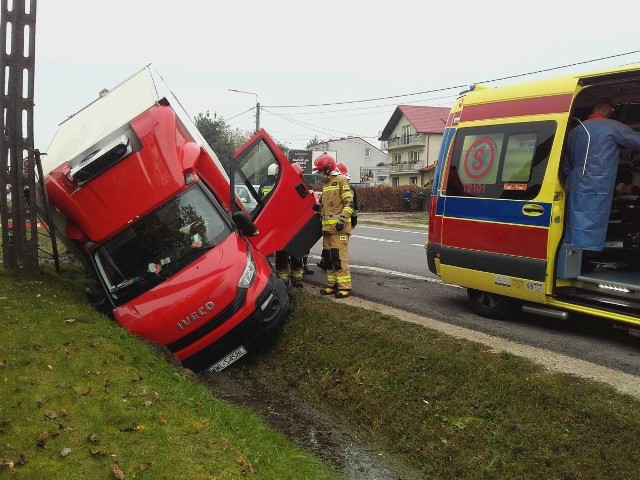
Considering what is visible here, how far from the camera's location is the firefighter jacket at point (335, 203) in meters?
8.02

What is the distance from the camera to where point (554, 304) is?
20.1 ft

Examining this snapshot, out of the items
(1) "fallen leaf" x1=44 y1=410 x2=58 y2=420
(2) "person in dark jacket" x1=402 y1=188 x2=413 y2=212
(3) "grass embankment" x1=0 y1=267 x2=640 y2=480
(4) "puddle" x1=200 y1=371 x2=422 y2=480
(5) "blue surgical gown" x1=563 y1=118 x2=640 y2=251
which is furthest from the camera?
(2) "person in dark jacket" x1=402 y1=188 x2=413 y2=212

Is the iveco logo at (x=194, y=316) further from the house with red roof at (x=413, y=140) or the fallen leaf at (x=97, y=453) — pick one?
the house with red roof at (x=413, y=140)

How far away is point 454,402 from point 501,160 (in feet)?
9.34

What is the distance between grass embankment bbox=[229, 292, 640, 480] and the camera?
4.11 metres

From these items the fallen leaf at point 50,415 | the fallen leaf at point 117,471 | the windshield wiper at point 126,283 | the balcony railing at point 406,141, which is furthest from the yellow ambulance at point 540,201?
the balcony railing at point 406,141

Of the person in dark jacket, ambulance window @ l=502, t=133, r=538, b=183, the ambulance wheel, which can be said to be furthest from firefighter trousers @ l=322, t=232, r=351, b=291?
the person in dark jacket

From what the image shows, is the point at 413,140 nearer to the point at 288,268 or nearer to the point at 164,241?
the point at 288,268

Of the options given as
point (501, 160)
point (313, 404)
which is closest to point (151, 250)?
point (313, 404)

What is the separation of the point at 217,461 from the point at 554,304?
12.8 ft

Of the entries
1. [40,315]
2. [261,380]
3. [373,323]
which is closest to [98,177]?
[40,315]

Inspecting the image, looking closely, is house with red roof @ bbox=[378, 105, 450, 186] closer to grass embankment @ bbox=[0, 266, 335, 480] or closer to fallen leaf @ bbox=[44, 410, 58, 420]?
grass embankment @ bbox=[0, 266, 335, 480]

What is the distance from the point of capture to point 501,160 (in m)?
6.48

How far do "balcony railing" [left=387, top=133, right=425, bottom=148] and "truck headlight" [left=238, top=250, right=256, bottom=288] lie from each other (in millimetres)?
53228
